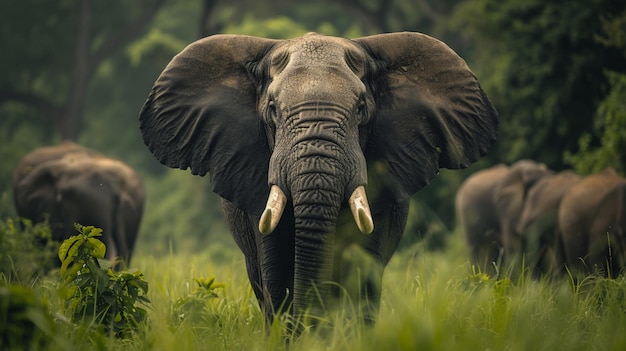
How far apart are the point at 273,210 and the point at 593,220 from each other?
5801 millimetres

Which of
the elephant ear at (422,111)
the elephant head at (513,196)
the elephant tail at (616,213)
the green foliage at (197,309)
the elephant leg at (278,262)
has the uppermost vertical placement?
the elephant ear at (422,111)

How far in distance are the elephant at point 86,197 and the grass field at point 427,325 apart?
14.2 feet

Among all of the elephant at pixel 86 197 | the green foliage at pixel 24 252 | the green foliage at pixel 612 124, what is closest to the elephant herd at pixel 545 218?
the green foliage at pixel 612 124

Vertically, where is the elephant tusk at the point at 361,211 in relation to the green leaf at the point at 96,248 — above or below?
above

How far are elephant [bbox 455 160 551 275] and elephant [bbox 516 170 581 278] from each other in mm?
245

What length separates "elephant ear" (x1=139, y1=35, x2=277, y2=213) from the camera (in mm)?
6480

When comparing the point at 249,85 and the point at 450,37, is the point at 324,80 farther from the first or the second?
the point at 450,37

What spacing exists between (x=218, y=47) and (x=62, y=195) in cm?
535

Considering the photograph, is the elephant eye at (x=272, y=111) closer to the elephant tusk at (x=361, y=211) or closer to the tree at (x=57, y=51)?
the elephant tusk at (x=361, y=211)

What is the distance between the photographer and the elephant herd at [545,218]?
1024cm

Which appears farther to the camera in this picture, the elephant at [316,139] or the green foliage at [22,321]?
the elephant at [316,139]

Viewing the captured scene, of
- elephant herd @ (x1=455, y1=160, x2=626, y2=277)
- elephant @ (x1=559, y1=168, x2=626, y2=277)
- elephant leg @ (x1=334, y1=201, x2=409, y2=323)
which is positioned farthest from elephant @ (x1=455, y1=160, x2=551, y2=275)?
elephant leg @ (x1=334, y1=201, x2=409, y2=323)

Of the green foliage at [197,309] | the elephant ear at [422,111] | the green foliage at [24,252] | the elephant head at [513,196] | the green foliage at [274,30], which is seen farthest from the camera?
the green foliage at [274,30]

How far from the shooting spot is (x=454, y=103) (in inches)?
271
